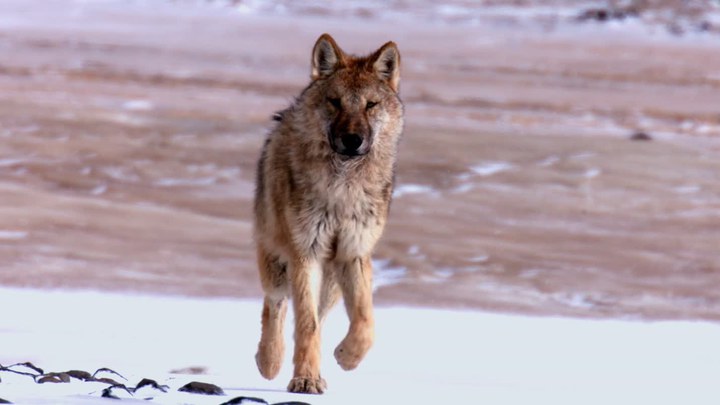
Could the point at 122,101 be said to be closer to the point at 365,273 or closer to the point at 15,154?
the point at 15,154

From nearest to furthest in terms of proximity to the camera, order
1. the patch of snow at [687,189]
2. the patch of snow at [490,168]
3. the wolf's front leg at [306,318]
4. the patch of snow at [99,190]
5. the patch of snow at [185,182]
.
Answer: the wolf's front leg at [306,318] < the patch of snow at [99,190] < the patch of snow at [185,182] < the patch of snow at [687,189] < the patch of snow at [490,168]

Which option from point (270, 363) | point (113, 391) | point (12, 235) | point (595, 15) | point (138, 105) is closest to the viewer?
point (113, 391)

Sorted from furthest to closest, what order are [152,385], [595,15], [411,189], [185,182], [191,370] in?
[595,15], [185,182], [411,189], [191,370], [152,385]

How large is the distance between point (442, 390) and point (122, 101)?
13.5 m

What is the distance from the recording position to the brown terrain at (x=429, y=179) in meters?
9.56

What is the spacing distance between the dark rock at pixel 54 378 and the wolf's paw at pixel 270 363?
4.30ft

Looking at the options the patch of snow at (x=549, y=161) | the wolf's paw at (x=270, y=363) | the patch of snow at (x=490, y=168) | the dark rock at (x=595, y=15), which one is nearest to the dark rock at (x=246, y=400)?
the wolf's paw at (x=270, y=363)

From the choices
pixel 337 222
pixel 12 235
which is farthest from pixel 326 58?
pixel 12 235

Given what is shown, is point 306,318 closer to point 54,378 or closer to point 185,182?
point 54,378

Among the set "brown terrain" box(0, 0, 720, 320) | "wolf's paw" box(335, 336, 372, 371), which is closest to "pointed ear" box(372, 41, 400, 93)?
"wolf's paw" box(335, 336, 372, 371)

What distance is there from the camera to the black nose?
545 cm

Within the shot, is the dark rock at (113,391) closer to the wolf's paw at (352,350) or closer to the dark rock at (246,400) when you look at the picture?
the dark rock at (246,400)

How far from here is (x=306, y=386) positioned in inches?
211

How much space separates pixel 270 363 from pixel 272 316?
0.23 metres
